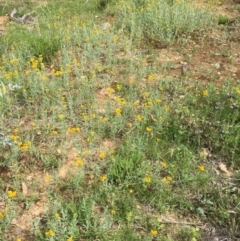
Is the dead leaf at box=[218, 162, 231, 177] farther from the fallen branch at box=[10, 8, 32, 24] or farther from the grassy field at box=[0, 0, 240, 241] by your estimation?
the fallen branch at box=[10, 8, 32, 24]

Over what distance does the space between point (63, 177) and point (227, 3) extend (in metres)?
6.24

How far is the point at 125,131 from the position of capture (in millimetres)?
4555

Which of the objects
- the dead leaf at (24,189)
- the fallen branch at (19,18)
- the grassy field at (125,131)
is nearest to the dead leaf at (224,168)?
the grassy field at (125,131)

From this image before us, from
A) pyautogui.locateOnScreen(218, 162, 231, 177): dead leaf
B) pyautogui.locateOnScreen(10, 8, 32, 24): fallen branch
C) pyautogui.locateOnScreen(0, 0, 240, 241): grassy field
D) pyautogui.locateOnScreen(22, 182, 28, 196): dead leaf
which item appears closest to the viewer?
pyautogui.locateOnScreen(0, 0, 240, 241): grassy field

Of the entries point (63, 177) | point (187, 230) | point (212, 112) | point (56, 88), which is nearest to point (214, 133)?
point (212, 112)

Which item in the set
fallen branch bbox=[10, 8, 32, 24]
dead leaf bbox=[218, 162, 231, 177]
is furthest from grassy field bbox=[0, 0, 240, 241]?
fallen branch bbox=[10, 8, 32, 24]

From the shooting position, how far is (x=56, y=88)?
17.5 feet

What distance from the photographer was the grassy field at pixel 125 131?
3.53m

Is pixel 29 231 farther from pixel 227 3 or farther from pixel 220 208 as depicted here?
pixel 227 3

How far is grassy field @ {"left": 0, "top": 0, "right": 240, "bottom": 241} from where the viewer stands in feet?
11.6

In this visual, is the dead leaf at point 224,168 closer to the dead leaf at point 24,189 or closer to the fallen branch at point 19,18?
the dead leaf at point 24,189

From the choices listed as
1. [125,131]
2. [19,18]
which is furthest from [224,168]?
[19,18]

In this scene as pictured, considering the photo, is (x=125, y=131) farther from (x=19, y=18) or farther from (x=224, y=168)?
(x=19, y=18)

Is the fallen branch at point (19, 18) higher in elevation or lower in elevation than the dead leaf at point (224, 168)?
higher
